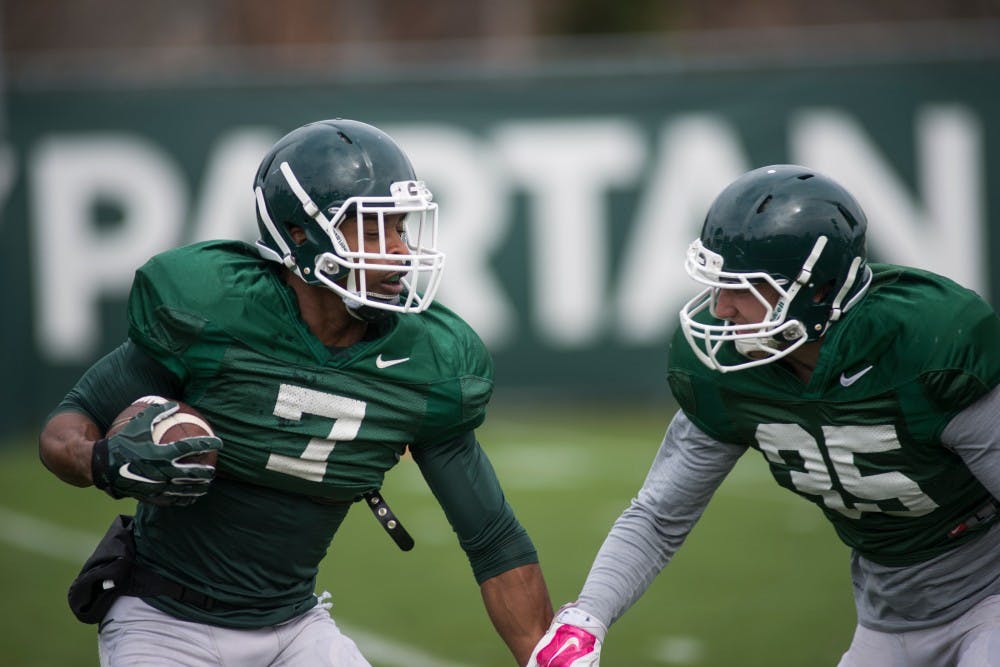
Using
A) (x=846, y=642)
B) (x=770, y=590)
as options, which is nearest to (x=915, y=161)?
(x=770, y=590)

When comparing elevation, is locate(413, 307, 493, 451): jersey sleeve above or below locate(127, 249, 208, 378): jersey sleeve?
below

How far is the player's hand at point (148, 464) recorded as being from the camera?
2.83m

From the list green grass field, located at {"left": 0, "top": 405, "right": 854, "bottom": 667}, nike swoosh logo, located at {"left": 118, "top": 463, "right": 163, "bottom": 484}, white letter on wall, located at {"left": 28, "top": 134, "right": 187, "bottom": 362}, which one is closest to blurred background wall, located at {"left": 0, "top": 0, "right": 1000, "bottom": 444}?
white letter on wall, located at {"left": 28, "top": 134, "right": 187, "bottom": 362}

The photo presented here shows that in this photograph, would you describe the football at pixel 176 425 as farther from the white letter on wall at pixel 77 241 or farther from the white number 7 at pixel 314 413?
the white letter on wall at pixel 77 241

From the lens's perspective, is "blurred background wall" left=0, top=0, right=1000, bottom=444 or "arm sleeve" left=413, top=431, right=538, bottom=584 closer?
"arm sleeve" left=413, top=431, right=538, bottom=584

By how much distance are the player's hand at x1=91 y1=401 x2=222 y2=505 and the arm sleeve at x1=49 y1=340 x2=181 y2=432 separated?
0.20 m

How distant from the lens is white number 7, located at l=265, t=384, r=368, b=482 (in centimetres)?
313

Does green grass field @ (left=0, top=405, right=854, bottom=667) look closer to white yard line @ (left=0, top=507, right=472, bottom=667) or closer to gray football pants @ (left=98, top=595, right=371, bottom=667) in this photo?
white yard line @ (left=0, top=507, right=472, bottom=667)

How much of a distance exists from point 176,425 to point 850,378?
153cm

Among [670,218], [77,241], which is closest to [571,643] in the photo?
[670,218]

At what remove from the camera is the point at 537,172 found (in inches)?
390

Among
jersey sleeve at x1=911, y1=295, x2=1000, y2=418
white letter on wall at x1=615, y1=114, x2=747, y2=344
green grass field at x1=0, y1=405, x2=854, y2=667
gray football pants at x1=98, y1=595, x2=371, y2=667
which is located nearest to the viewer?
jersey sleeve at x1=911, y1=295, x2=1000, y2=418

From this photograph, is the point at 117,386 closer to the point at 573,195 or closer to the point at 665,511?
the point at 665,511

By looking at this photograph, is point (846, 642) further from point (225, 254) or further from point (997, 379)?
point (225, 254)
